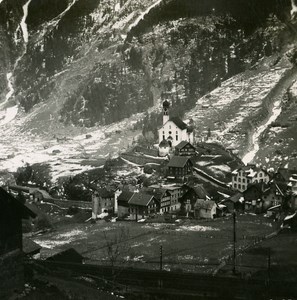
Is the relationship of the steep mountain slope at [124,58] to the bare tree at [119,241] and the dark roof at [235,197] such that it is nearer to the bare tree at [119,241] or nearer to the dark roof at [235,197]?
the dark roof at [235,197]

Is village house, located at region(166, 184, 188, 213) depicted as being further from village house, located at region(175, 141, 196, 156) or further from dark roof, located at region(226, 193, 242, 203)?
village house, located at region(175, 141, 196, 156)

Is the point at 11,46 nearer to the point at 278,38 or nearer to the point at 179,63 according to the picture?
the point at 179,63

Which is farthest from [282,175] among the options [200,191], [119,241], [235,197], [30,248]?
[30,248]

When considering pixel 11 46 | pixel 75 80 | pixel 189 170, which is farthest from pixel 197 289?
pixel 11 46

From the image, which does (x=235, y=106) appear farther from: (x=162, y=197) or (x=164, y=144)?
(x=162, y=197)

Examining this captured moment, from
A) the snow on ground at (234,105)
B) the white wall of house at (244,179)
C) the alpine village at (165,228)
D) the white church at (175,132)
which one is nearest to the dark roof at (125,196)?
the alpine village at (165,228)

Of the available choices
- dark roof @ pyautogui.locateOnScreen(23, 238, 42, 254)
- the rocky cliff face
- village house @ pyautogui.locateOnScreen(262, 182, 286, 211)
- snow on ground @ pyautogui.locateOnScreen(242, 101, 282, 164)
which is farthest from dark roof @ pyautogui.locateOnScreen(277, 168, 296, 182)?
the rocky cliff face
